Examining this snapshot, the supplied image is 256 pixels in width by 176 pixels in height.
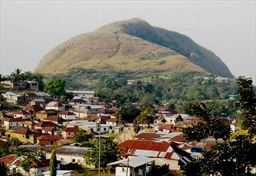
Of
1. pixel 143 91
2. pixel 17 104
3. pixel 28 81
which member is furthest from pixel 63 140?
pixel 143 91

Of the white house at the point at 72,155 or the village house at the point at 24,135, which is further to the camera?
the village house at the point at 24,135

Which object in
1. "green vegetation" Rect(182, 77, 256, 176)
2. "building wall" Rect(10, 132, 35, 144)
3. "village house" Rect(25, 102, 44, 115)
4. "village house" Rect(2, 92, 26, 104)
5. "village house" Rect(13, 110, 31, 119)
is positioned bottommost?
"building wall" Rect(10, 132, 35, 144)

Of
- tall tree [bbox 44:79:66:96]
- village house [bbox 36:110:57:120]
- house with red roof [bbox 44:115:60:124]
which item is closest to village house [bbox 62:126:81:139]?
house with red roof [bbox 44:115:60:124]

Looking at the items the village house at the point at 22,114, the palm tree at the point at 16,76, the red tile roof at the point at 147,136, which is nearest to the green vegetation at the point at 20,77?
the palm tree at the point at 16,76

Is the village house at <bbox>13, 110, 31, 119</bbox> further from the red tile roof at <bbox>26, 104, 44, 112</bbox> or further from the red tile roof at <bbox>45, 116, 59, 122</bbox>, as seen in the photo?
the red tile roof at <bbox>26, 104, 44, 112</bbox>

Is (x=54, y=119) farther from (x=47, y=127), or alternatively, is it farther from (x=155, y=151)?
(x=155, y=151)

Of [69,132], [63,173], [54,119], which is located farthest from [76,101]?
[63,173]

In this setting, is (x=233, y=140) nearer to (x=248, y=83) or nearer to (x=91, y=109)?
(x=248, y=83)

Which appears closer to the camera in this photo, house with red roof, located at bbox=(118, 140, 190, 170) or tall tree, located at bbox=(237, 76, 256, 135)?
tall tree, located at bbox=(237, 76, 256, 135)

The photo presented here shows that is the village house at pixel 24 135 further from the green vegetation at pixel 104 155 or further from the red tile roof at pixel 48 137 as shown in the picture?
the green vegetation at pixel 104 155

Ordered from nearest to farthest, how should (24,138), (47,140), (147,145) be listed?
(147,145) → (47,140) → (24,138)

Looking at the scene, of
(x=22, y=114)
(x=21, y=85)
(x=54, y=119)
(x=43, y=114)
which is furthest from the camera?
(x=21, y=85)

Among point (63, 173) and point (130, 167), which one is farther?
point (63, 173)
